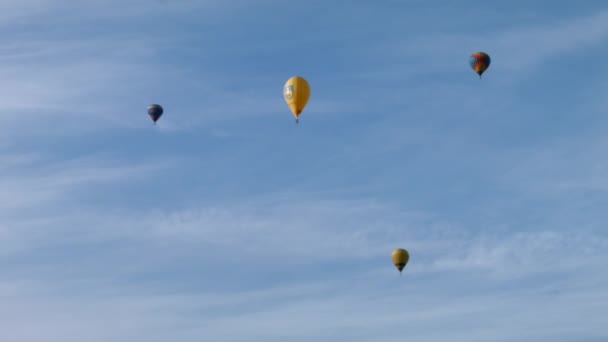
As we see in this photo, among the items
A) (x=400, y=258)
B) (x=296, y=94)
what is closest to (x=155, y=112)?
(x=296, y=94)

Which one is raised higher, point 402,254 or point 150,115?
point 150,115

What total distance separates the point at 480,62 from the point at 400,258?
35.1m

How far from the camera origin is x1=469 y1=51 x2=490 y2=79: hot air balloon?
6324 inches

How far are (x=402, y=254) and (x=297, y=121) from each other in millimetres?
35093

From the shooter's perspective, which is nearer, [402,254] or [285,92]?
[285,92]

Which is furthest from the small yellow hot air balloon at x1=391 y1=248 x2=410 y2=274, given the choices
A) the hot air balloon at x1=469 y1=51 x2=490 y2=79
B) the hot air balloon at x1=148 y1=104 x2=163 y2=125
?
the hot air balloon at x1=148 y1=104 x2=163 y2=125

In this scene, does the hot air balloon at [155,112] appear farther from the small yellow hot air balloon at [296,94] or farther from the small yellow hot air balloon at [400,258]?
the small yellow hot air balloon at [400,258]

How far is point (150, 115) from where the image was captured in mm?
171750

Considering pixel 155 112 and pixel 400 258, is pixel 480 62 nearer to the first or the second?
pixel 400 258

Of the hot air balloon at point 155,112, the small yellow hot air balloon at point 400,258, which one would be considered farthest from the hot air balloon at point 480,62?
the hot air balloon at point 155,112

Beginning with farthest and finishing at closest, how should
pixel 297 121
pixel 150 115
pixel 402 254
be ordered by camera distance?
pixel 150 115
pixel 402 254
pixel 297 121

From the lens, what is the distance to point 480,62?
161 meters

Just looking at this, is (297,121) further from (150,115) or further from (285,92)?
(150,115)

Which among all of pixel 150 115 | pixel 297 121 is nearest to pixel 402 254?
pixel 297 121
